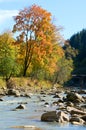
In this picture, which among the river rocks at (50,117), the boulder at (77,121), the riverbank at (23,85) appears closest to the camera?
the boulder at (77,121)

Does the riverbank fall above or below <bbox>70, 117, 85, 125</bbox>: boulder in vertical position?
below

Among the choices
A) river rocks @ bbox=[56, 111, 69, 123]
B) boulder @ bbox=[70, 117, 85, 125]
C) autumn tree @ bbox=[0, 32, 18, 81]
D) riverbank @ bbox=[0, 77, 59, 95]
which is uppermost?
autumn tree @ bbox=[0, 32, 18, 81]

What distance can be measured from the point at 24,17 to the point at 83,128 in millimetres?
51923

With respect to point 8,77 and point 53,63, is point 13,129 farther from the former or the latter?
point 53,63

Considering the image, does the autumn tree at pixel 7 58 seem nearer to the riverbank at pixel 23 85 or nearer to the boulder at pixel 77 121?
the riverbank at pixel 23 85

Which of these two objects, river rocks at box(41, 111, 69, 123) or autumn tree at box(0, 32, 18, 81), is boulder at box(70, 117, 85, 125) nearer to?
river rocks at box(41, 111, 69, 123)

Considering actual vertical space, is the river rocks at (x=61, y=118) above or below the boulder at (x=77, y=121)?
above

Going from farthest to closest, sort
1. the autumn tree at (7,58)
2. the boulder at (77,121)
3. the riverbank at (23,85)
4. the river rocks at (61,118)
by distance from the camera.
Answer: the autumn tree at (7,58), the riverbank at (23,85), the river rocks at (61,118), the boulder at (77,121)

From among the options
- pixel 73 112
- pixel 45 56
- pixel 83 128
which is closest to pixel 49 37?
pixel 45 56

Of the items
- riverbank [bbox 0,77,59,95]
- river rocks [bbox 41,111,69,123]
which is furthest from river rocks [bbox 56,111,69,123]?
riverbank [bbox 0,77,59,95]

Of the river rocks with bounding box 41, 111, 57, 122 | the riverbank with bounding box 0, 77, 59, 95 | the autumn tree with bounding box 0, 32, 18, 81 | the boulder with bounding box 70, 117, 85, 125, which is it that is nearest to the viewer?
the boulder with bounding box 70, 117, 85, 125

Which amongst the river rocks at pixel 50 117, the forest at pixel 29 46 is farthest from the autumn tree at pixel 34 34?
the river rocks at pixel 50 117

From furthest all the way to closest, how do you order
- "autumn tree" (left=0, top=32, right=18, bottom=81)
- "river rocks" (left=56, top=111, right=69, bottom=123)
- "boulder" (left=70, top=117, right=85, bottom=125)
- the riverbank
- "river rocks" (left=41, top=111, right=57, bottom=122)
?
"autumn tree" (left=0, top=32, right=18, bottom=81) < the riverbank < "river rocks" (left=41, top=111, right=57, bottom=122) < "river rocks" (left=56, top=111, right=69, bottom=123) < "boulder" (left=70, top=117, right=85, bottom=125)

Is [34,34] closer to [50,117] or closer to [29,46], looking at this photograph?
[29,46]
